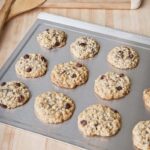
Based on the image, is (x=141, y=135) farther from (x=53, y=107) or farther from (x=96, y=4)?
(x=96, y=4)

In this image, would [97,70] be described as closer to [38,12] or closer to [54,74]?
[54,74]

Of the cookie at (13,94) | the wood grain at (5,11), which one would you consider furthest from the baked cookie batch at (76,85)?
the wood grain at (5,11)

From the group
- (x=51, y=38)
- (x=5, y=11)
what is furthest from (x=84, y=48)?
(x=5, y=11)

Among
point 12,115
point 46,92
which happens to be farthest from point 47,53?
point 12,115

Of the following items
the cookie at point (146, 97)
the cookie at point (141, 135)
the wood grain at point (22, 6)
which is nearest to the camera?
the cookie at point (141, 135)

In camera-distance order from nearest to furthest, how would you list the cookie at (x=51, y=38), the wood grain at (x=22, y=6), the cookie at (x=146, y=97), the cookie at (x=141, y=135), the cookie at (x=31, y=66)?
the cookie at (x=141, y=135)
the cookie at (x=146, y=97)
the cookie at (x=31, y=66)
the cookie at (x=51, y=38)
the wood grain at (x=22, y=6)

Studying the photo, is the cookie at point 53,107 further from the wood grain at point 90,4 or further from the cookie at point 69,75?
the wood grain at point 90,4
